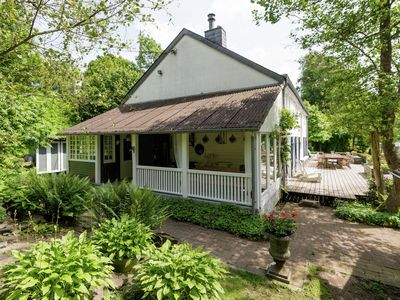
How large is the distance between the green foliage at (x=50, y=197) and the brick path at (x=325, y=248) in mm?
2659

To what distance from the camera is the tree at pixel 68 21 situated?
12.8 ft

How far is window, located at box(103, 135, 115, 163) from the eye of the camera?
11.7 meters

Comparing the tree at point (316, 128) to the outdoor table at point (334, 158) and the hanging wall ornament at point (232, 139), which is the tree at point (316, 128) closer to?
the outdoor table at point (334, 158)

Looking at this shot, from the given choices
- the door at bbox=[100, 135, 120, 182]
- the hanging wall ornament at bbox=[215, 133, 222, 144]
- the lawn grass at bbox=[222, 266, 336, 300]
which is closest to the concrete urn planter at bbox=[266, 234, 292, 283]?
the lawn grass at bbox=[222, 266, 336, 300]

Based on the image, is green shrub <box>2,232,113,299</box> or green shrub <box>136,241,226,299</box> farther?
green shrub <box>136,241,226,299</box>

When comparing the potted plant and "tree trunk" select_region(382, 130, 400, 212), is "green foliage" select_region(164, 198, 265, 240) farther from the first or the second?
"tree trunk" select_region(382, 130, 400, 212)

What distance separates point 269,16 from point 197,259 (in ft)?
27.6

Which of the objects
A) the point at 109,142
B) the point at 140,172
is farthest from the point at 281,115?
the point at 109,142

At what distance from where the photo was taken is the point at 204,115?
27.0 ft

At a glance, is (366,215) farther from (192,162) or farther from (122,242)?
(192,162)

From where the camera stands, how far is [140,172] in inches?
383

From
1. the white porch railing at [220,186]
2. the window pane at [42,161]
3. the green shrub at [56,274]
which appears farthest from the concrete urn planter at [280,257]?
the window pane at [42,161]

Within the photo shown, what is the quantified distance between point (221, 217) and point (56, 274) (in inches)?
196

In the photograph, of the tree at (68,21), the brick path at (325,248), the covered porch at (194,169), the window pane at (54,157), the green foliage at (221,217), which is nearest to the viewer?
the tree at (68,21)
